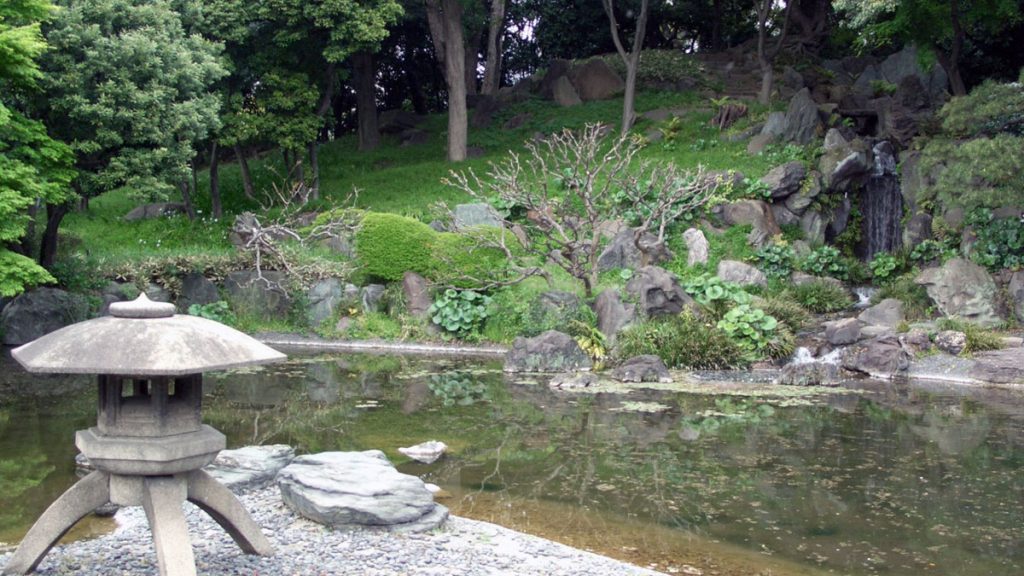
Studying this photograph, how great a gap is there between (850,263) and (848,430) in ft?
33.2

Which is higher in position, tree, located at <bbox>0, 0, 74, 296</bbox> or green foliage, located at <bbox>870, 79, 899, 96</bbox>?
green foliage, located at <bbox>870, 79, 899, 96</bbox>

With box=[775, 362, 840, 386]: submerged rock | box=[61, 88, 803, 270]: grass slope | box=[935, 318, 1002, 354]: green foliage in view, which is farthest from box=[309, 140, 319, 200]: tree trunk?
box=[935, 318, 1002, 354]: green foliage

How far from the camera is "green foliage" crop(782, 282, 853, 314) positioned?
19078 mm

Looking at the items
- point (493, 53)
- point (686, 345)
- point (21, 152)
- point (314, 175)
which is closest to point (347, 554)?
point (686, 345)

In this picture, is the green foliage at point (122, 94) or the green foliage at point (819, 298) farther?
the green foliage at point (819, 298)

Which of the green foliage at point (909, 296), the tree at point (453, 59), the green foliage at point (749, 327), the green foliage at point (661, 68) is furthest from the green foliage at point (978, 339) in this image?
the green foliage at point (661, 68)

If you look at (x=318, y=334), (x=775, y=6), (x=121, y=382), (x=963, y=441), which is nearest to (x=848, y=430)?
(x=963, y=441)

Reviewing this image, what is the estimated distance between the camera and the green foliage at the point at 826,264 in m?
20.5

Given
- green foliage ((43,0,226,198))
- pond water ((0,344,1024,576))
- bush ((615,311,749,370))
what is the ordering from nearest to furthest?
pond water ((0,344,1024,576)) → bush ((615,311,749,370)) → green foliage ((43,0,226,198))

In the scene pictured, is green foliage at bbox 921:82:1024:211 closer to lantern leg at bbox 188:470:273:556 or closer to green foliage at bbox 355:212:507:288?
green foliage at bbox 355:212:507:288

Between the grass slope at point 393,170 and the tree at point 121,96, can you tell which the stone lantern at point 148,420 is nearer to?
the tree at point 121,96

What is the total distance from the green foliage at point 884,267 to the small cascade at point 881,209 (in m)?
1.27

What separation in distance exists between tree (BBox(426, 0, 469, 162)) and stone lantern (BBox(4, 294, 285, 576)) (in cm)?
2094

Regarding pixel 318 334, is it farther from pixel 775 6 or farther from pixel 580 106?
pixel 775 6
